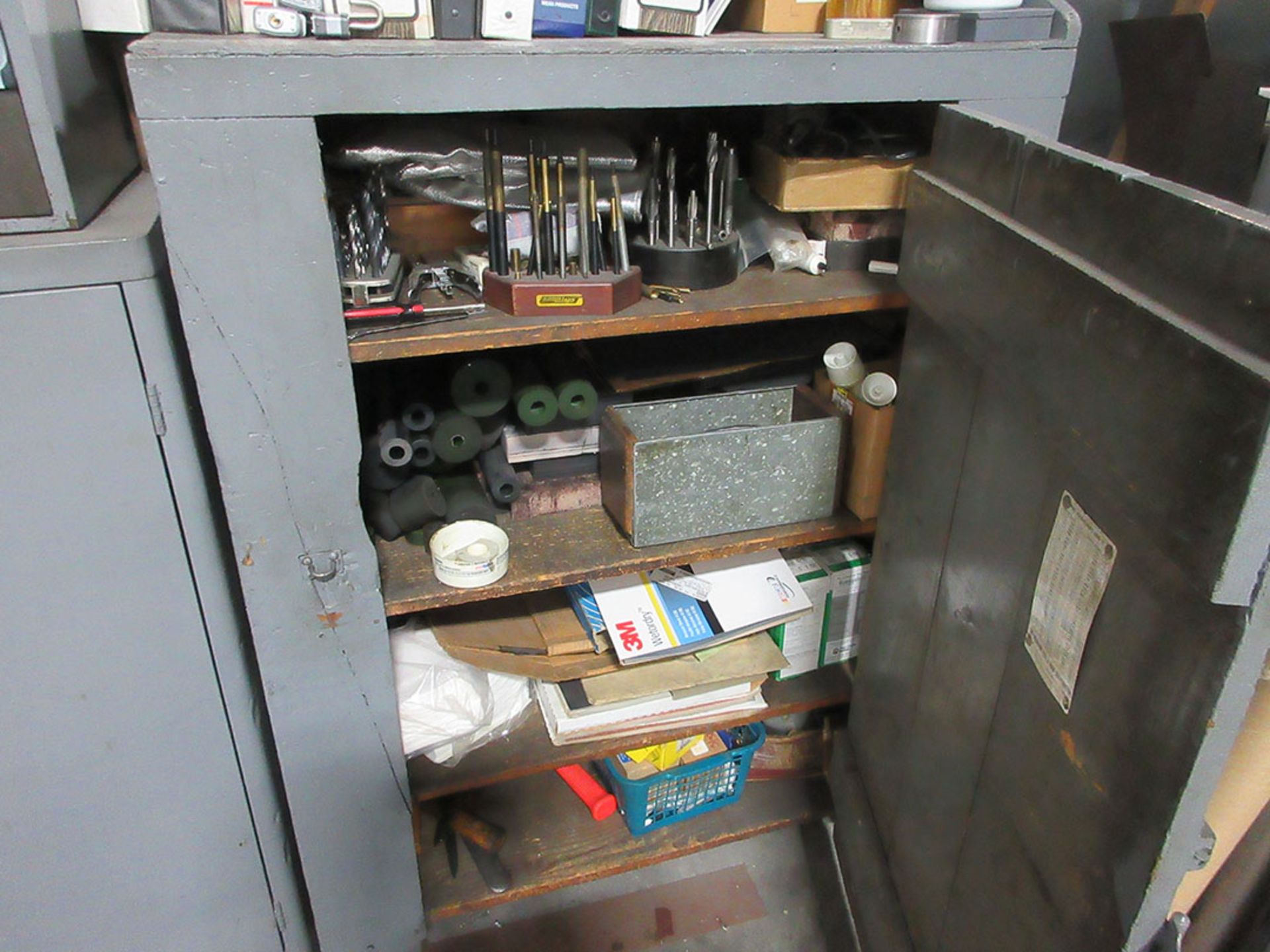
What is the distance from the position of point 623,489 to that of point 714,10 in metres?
0.58

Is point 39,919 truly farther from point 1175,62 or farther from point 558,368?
point 1175,62

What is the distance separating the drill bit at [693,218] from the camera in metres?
→ 1.13

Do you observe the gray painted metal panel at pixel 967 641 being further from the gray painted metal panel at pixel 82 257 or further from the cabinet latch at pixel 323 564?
the gray painted metal panel at pixel 82 257

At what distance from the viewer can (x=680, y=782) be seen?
4.98 feet

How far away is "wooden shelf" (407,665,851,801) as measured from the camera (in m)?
1.32

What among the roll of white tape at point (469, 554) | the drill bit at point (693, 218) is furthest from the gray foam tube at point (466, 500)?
the drill bit at point (693, 218)

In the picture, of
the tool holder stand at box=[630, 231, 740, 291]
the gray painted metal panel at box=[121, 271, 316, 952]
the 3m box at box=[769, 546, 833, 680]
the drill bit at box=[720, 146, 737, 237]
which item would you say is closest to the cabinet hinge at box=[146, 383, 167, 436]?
the gray painted metal panel at box=[121, 271, 316, 952]

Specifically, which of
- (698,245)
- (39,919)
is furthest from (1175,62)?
(39,919)

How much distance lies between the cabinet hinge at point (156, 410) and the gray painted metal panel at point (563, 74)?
0.28 m

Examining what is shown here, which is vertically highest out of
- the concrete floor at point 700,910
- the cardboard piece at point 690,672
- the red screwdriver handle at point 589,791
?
the cardboard piece at point 690,672

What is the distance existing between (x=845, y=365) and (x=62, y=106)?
97 cm

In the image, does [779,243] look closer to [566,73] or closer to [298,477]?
[566,73]

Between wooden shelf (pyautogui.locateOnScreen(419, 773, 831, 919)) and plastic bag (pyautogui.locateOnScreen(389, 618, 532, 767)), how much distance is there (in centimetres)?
23

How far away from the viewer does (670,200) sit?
1.11 metres
